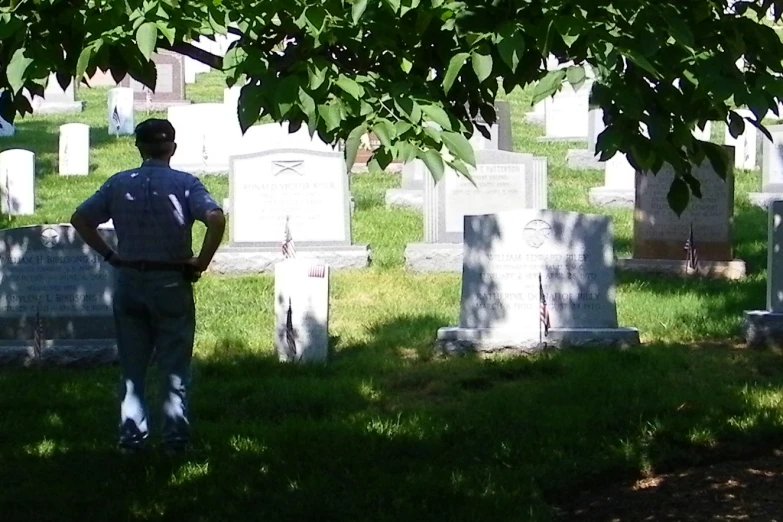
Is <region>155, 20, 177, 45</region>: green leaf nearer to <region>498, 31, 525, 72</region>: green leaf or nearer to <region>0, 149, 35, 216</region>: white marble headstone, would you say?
<region>498, 31, 525, 72</region>: green leaf

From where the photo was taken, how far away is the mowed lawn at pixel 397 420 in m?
5.96

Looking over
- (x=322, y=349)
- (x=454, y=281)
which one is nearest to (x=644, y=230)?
(x=454, y=281)

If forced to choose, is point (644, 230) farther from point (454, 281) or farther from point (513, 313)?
point (513, 313)

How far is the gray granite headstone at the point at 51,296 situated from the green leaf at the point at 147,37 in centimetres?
605

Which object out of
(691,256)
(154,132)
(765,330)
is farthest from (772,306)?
(154,132)

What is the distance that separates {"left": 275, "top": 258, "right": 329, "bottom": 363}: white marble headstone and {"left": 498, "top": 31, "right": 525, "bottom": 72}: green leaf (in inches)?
228

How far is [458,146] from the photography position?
10.7 ft

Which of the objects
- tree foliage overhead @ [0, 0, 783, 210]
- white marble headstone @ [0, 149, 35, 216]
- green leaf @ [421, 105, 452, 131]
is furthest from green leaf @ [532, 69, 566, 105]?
white marble headstone @ [0, 149, 35, 216]

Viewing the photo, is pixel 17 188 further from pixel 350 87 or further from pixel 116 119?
pixel 350 87

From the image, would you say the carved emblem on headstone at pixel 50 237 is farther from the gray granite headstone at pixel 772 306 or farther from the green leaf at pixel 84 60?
the green leaf at pixel 84 60

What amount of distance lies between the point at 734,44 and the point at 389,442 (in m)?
3.72

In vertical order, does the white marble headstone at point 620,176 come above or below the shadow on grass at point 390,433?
above

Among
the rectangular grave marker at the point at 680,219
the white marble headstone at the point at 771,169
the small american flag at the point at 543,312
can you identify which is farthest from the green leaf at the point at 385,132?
the white marble headstone at the point at 771,169

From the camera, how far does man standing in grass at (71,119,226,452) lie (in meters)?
6.18
